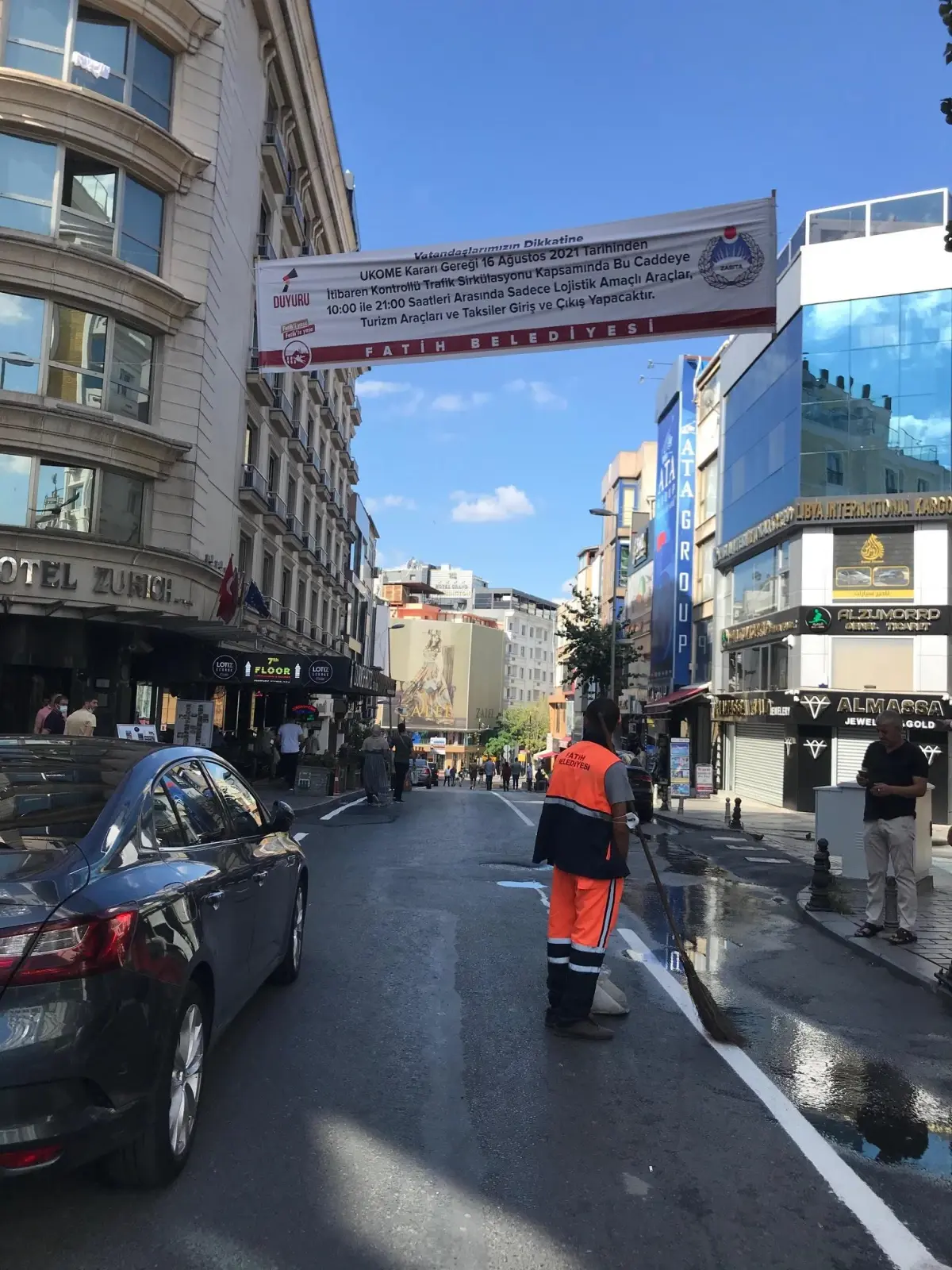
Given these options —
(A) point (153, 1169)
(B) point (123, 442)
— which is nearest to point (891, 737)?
(A) point (153, 1169)

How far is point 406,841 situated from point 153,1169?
10.8 meters

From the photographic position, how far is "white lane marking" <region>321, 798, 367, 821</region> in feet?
58.1

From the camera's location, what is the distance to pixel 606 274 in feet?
29.7

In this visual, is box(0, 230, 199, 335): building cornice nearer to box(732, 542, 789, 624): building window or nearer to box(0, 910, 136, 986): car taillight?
box(0, 910, 136, 986): car taillight

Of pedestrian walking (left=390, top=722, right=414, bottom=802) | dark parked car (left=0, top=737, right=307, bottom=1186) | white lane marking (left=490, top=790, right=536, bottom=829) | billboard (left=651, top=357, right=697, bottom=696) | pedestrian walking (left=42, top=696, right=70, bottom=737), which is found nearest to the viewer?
dark parked car (left=0, top=737, right=307, bottom=1186)

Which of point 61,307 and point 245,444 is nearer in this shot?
point 61,307

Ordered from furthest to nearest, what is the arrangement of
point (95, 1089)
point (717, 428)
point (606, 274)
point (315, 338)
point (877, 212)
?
point (717, 428), point (877, 212), point (315, 338), point (606, 274), point (95, 1089)

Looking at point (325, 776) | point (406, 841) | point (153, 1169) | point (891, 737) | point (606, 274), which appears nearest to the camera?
point (153, 1169)

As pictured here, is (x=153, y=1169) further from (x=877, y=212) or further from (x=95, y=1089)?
(x=877, y=212)

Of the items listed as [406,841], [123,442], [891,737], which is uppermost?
[123,442]

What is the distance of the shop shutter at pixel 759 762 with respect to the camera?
27.8 metres

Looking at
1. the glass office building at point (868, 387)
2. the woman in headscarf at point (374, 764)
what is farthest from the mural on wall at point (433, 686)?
the woman in headscarf at point (374, 764)

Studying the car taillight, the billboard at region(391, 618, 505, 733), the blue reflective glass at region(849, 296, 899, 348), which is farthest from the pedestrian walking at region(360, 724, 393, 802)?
the billboard at region(391, 618, 505, 733)

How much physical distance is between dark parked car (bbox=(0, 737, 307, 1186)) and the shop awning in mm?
33380
